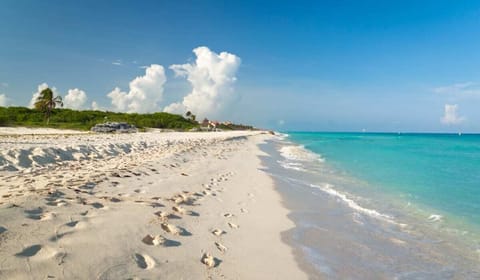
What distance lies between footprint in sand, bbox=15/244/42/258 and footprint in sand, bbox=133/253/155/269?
1.04 metres

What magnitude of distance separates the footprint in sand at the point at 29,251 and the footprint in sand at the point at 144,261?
104 cm

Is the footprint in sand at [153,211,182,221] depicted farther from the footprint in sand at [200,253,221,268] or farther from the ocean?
the ocean

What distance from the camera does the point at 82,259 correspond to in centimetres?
309

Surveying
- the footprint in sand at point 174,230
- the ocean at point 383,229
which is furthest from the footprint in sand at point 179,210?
the ocean at point 383,229

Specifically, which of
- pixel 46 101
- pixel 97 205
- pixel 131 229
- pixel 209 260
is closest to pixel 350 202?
pixel 209 260

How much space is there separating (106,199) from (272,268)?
3392mm

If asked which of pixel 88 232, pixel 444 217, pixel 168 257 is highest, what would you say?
pixel 88 232

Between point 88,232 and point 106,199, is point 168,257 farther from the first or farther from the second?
point 106,199

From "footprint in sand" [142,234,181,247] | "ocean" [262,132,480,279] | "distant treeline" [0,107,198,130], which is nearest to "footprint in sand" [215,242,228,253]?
"footprint in sand" [142,234,181,247]

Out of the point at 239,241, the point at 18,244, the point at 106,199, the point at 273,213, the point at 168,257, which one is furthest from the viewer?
the point at 273,213

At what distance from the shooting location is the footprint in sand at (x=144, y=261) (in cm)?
331

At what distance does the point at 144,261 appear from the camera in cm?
340

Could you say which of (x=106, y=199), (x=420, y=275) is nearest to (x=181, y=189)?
(x=106, y=199)

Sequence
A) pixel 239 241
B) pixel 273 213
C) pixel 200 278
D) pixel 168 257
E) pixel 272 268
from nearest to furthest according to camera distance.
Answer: pixel 200 278 < pixel 168 257 < pixel 272 268 < pixel 239 241 < pixel 273 213
